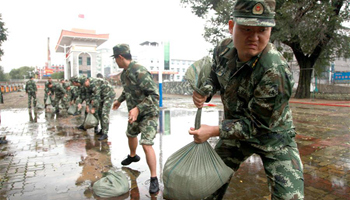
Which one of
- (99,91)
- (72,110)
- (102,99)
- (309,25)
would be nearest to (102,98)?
(102,99)

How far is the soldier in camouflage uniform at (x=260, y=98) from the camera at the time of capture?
1514 millimetres

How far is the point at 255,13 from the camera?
146cm

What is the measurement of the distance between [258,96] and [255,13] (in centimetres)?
50

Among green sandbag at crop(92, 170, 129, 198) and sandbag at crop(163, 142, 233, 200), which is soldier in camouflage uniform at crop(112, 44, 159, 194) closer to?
green sandbag at crop(92, 170, 129, 198)

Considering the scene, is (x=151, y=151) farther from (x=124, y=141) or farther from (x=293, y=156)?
(x=124, y=141)

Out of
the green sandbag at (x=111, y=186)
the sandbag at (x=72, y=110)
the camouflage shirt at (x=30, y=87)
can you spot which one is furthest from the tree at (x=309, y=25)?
the green sandbag at (x=111, y=186)

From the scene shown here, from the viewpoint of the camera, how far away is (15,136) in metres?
6.60

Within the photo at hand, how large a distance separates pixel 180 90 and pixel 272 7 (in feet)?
88.3

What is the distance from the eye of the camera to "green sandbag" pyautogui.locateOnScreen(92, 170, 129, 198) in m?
3.03

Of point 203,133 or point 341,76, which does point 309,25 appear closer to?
point 341,76

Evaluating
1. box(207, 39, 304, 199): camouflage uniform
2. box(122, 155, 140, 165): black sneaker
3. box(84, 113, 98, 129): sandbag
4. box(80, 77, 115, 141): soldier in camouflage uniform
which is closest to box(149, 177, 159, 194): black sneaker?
box(122, 155, 140, 165): black sneaker

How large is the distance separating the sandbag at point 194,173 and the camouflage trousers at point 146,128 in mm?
1505

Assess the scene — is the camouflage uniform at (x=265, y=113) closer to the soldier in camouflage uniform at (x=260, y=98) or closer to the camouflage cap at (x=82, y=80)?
the soldier in camouflage uniform at (x=260, y=98)

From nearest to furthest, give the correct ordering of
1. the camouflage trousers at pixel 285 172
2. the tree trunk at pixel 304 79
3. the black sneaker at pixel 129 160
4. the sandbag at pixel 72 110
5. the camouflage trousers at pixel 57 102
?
the camouflage trousers at pixel 285 172 → the black sneaker at pixel 129 160 → the sandbag at pixel 72 110 → the camouflage trousers at pixel 57 102 → the tree trunk at pixel 304 79
